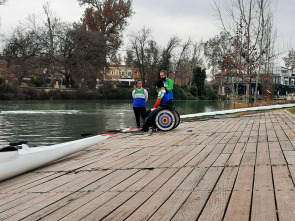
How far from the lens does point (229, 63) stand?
25.3 meters

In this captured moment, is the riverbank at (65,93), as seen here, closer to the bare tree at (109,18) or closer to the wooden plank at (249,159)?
the bare tree at (109,18)

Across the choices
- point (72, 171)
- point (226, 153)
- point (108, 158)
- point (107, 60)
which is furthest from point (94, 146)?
point (107, 60)

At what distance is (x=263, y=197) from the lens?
137 inches

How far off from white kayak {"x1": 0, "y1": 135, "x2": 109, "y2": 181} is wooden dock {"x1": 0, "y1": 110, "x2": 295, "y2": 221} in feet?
0.41

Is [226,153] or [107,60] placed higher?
[107,60]

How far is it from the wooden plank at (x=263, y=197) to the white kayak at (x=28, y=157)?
355cm

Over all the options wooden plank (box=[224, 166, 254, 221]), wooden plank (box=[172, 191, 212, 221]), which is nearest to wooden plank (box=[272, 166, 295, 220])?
wooden plank (box=[224, 166, 254, 221])

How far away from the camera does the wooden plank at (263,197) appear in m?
3.02

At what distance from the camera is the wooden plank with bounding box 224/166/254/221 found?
10.0 feet

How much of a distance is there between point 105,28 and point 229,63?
38930 millimetres

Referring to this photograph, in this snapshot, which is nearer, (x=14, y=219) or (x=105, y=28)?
(x=14, y=219)

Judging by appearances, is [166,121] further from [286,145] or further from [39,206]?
[39,206]

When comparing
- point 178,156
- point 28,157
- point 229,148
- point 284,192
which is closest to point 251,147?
point 229,148

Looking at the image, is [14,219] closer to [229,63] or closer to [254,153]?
[254,153]
